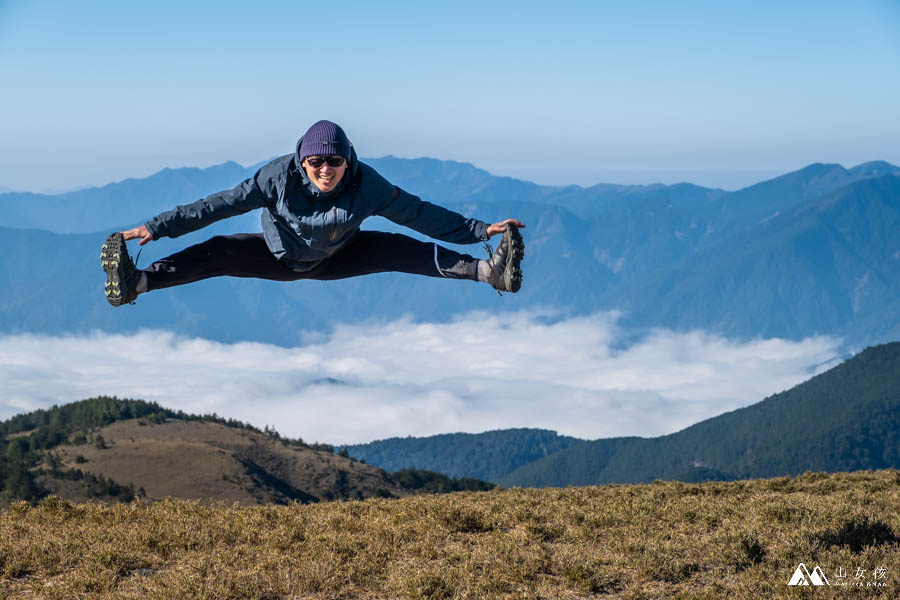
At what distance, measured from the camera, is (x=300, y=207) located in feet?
38.5

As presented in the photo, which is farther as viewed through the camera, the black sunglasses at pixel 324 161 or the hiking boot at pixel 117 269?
the hiking boot at pixel 117 269

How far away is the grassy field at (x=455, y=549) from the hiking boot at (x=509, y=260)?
375cm

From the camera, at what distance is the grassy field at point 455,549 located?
420 inches

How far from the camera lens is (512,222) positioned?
39.7 feet

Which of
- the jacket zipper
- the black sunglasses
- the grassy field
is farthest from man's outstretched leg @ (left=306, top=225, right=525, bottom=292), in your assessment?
the grassy field

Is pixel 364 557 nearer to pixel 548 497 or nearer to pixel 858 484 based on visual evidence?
pixel 548 497

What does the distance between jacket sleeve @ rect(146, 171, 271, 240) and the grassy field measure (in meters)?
4.60

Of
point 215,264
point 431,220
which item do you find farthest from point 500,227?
point 215,264

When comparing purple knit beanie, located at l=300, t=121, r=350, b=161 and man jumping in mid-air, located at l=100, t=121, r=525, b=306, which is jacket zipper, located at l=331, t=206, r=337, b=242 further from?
purple knit beanie, located at l=300, t=121, r=350, b=161

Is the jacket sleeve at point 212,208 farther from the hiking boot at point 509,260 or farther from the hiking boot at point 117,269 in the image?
the hiking boot at point 509,260

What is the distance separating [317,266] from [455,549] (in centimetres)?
471

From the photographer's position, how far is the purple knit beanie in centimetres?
1099

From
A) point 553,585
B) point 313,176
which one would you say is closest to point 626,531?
point 553,585

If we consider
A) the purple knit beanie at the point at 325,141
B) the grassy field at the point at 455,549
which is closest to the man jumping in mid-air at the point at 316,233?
the purple knit beanie at the point at 325,141
